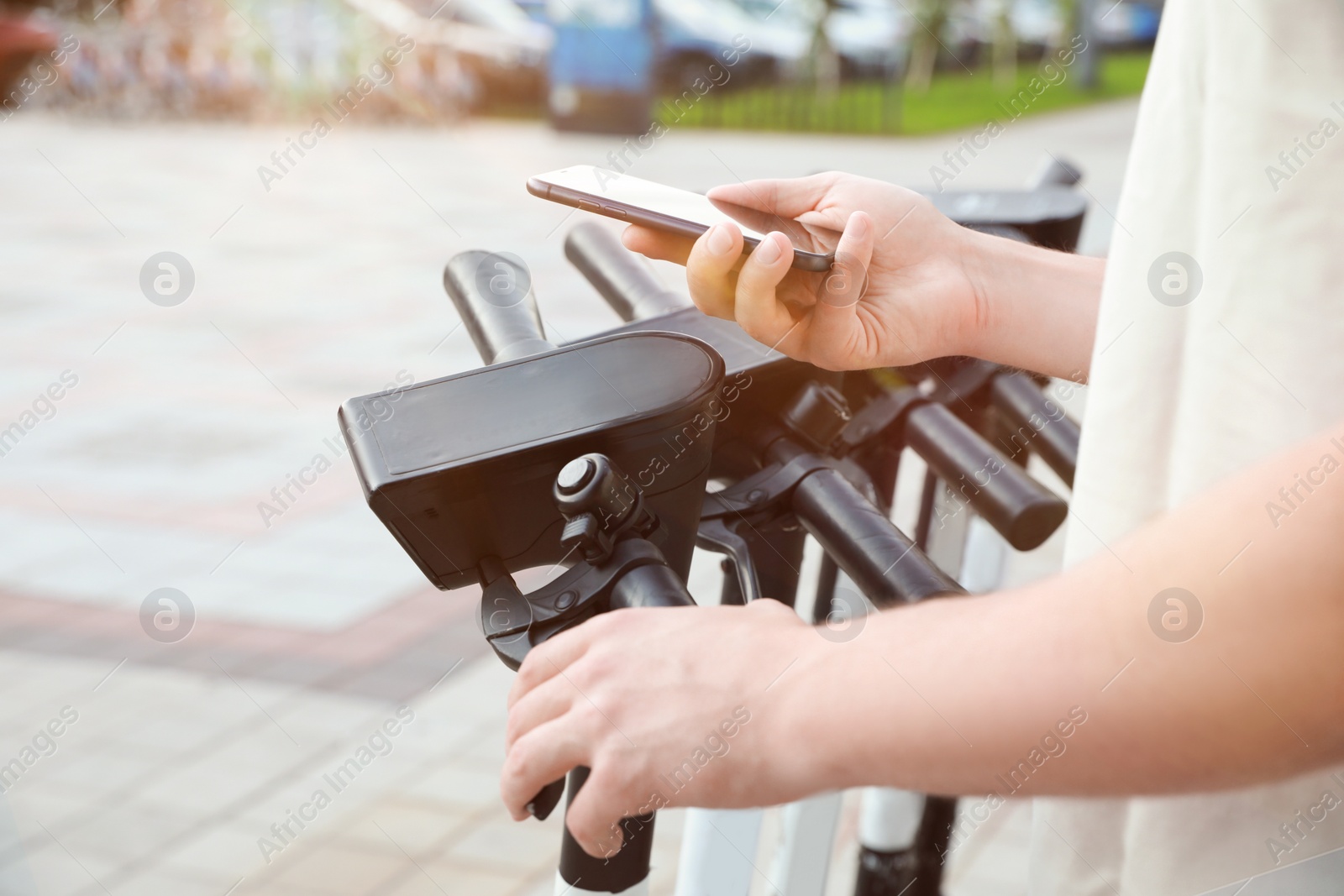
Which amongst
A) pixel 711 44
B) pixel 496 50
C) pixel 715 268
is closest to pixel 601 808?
pixel 715 268

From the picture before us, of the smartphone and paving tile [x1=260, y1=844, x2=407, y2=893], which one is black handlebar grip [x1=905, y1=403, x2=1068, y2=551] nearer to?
the smartphone

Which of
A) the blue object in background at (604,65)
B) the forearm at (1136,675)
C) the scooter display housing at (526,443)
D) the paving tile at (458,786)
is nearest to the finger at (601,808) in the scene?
the forearm at (1136,675)

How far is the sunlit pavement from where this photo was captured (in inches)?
117

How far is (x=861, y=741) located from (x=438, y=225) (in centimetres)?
1000

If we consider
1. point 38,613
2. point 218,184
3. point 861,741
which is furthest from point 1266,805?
point 218,184

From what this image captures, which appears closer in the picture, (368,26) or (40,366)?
(40,366)

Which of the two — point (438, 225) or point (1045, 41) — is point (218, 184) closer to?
point (438, 225)

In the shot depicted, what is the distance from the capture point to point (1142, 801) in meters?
1.05

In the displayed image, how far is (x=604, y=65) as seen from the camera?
1513cm

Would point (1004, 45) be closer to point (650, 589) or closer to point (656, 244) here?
point (656, 244)

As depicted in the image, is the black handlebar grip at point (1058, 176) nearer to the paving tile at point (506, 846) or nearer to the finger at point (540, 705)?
the finger at point (540, 705)

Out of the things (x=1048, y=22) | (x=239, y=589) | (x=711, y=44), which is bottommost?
(x=1048, y=22)

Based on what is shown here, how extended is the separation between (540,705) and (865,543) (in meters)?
0.30

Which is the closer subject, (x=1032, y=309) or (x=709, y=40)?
(x=1032, y=309)
